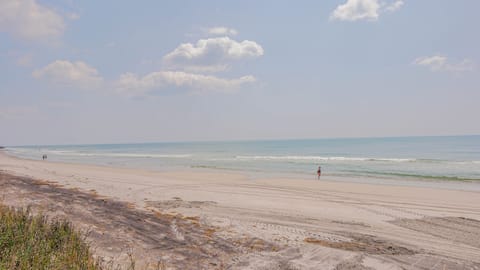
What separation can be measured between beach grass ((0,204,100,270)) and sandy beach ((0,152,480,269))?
800mm

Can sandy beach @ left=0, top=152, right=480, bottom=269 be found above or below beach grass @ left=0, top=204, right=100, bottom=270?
below

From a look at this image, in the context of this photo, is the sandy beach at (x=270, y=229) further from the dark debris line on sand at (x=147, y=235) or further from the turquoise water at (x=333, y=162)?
the turquoise water at (x=333, y=162)

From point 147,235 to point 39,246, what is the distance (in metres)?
3.30

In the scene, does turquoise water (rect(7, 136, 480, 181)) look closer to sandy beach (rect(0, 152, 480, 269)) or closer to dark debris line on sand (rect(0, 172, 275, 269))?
sandy beach (rect(0, 152, 480, 269))

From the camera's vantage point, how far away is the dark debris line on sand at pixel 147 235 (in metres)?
6.93

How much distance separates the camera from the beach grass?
4.69m

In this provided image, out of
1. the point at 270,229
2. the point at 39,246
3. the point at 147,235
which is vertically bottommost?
the point at 270,229

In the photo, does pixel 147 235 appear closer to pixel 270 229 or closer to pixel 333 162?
pixel 270 229

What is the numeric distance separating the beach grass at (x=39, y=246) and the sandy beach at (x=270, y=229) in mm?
800

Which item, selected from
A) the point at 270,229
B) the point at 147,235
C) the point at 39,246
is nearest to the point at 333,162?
the point at 270,229

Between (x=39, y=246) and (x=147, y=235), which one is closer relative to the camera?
(x=39, y=246)

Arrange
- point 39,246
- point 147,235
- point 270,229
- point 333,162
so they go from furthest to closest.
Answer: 1. point 333,162
2. point 270,229
3. point 147,235
4. point 39,246

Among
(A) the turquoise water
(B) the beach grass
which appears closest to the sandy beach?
(B) the beach grass

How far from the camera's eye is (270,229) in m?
9.84
